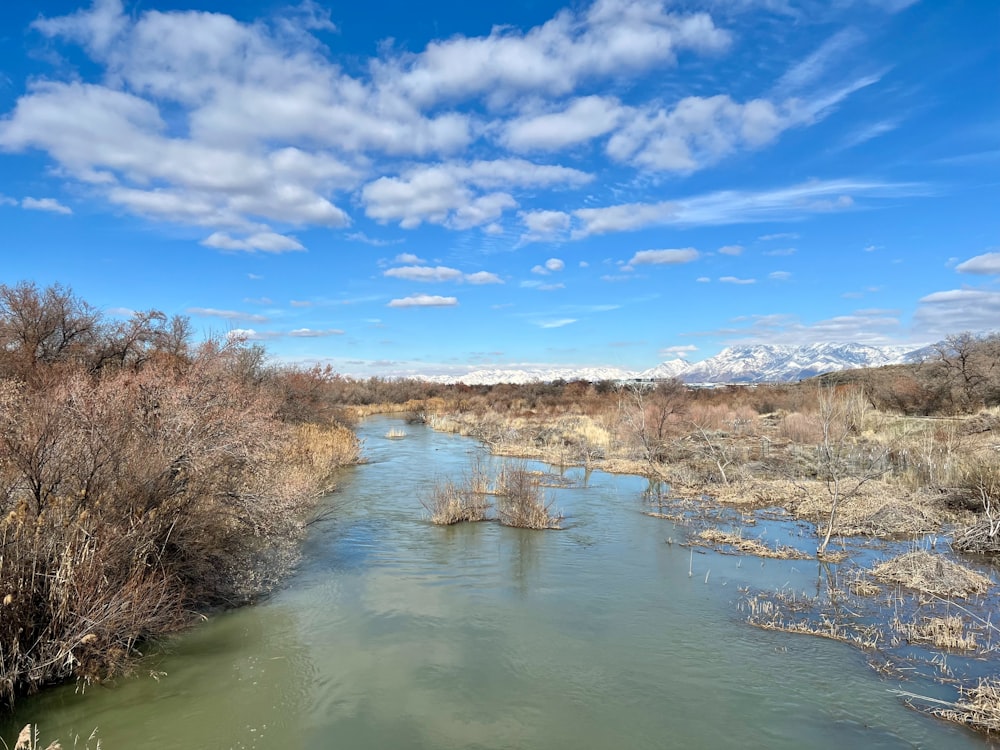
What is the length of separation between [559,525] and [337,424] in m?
17.4

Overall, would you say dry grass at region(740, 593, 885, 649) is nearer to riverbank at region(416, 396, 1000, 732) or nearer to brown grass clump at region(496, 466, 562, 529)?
riverbank at region(416, 396, 1000, 732)

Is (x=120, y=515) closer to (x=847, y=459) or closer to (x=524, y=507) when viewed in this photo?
(x=524, y=507)

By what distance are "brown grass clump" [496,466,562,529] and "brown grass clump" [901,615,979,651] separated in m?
8.55

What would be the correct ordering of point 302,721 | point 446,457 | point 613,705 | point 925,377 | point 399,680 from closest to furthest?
point 302,721 < point 613,705 < point 399,680 < point 446,457 < point 925,377

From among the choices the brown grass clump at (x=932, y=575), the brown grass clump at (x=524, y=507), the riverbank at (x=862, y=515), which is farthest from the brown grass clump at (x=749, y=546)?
the brown grass clump at (x=524, y=507)

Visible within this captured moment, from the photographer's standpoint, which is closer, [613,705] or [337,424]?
[613,705]

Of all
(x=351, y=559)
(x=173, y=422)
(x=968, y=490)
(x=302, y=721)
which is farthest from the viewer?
(x=968, y=490)

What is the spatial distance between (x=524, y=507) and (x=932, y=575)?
29.8 feet

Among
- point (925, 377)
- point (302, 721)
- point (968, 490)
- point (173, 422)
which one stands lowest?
point (302, 721)

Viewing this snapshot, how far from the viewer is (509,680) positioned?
314 inches

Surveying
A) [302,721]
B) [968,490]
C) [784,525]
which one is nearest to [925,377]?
[968,490]

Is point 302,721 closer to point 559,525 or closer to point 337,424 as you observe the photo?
point 559,525

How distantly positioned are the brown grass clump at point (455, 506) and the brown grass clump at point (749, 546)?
6086 millimetres

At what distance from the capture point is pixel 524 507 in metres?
16.3
